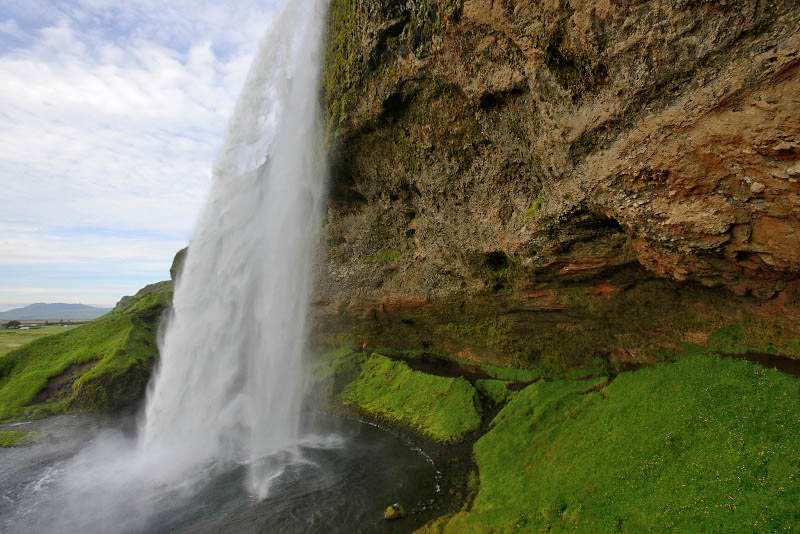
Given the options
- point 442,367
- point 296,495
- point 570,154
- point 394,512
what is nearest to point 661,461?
point 394,512

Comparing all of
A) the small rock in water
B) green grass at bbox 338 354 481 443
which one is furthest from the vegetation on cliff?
the small rock in water

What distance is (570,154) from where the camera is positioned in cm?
1057

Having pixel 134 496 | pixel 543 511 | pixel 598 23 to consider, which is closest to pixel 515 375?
pixel 543 511

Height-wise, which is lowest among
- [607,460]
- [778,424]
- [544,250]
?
[607,460]

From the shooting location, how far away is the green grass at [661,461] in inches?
271

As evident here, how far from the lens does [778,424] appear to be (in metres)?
7.80

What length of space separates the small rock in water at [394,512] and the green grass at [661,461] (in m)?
1.28

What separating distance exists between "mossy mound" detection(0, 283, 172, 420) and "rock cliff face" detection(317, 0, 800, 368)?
61.8 ft

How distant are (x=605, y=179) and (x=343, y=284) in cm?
1506

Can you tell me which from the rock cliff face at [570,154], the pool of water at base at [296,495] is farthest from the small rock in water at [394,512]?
the rock cliff face at [570,154]

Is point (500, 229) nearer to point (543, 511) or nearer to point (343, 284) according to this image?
point (543, 511)

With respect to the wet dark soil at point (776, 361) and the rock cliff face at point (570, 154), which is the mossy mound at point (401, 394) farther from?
the wet dark soil at point (776, 361)

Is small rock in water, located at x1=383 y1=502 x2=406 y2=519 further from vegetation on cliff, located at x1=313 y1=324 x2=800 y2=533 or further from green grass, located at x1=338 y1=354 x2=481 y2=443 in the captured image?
green grass, located at x1=338 y1=354 x2=481 y2=443

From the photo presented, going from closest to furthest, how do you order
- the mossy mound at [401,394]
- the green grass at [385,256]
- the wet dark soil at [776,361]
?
the wet dark soil at [776,361], the mossy mound at [401,394], the green grass at [385,256]
